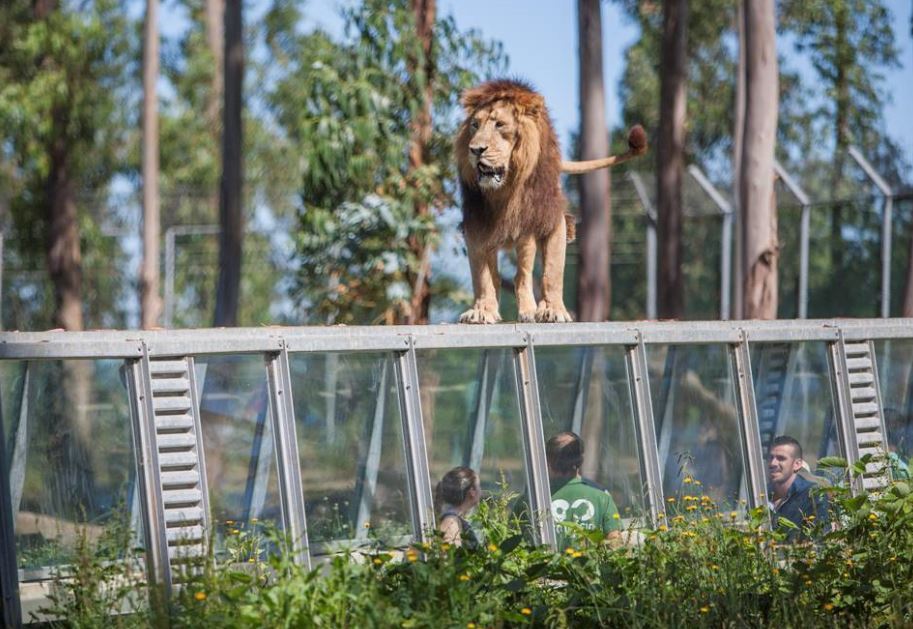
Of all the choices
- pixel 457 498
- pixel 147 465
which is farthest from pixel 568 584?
pixel 147 465

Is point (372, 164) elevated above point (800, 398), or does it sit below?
above

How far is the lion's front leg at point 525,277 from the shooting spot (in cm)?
791

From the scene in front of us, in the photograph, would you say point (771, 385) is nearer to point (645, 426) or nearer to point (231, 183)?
point (645, 426)

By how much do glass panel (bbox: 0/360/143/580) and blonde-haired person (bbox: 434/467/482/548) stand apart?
1.44 meters

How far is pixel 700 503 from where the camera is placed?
755cm

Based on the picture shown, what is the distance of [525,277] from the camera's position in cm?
802

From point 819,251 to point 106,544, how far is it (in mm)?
12476

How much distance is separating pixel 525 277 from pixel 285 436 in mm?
1934

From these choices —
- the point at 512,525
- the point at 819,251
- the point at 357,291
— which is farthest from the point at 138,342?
the point at 819,251

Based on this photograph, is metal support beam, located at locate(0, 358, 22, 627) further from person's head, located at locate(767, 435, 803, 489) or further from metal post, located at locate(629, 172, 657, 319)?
metal post, located at locate(629, 172, 657, 319)

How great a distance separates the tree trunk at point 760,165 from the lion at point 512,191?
16.8 ft

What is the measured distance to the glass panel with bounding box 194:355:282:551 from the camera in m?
6.69

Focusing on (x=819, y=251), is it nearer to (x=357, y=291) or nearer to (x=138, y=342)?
(x=357, y=291)

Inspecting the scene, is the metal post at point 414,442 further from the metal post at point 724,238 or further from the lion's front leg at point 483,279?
the metal post at point 724,238
